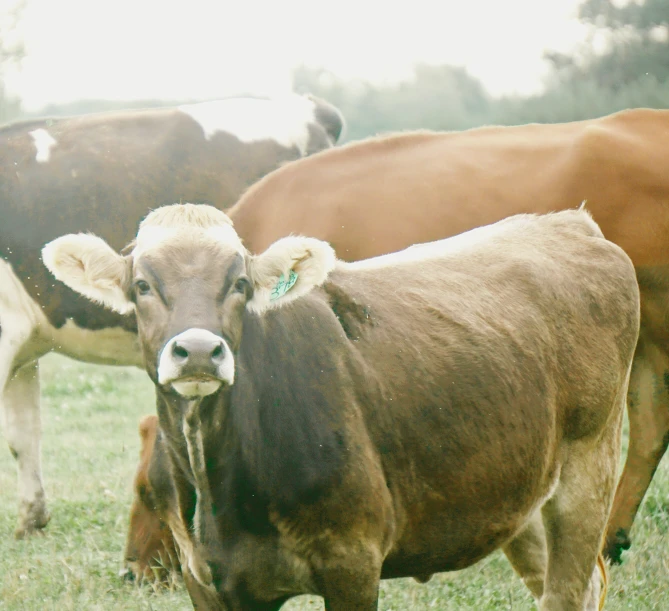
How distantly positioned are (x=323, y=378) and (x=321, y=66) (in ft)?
102

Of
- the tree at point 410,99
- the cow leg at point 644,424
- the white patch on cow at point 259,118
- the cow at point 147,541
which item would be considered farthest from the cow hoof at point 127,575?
the tree at point 410,99

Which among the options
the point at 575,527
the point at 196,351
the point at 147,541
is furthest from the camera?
the point at 147,541

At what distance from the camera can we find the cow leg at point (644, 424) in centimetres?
550

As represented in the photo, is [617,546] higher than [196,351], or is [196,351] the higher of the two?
[196,351]

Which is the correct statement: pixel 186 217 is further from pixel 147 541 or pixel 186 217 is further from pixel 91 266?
pixel 147 541

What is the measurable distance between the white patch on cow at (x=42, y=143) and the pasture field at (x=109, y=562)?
2020mm

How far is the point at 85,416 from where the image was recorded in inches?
364

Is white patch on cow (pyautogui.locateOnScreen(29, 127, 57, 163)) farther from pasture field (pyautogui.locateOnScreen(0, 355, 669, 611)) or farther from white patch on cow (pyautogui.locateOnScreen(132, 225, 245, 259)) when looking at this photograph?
white patch on cow (pyautogui.locateOnScreen(132, 225, 245, 259))

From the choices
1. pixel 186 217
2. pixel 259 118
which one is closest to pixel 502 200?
pixel 259 118

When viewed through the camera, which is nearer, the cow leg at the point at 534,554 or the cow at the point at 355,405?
the cow at the point at 355,405

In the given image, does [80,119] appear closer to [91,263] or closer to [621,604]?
[91,263]

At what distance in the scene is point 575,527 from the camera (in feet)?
12.7

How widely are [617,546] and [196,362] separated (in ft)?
10.7

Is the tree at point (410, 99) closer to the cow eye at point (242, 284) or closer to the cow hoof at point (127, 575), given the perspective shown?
the cow hoof at point (127, 575)
